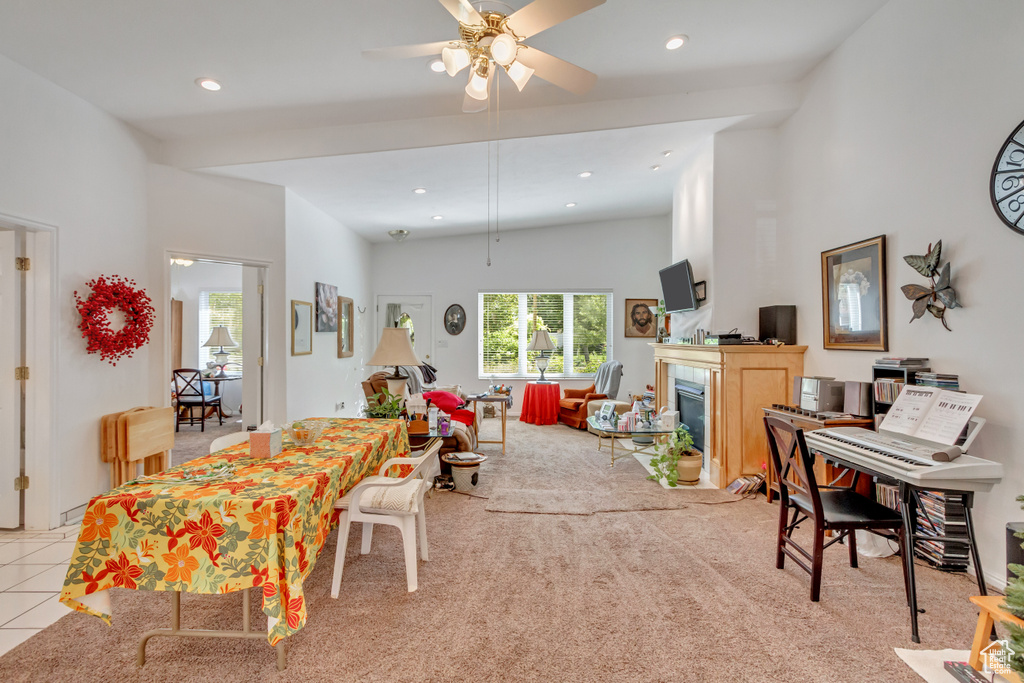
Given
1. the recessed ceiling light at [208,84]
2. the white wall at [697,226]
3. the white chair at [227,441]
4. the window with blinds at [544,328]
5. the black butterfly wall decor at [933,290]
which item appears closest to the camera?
the white chair at [227,441]

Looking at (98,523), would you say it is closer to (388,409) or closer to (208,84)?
(388,409)

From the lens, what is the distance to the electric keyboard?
84.9 inches

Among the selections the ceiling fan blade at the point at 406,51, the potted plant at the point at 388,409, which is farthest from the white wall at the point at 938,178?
the potted plant at the point at 388,409

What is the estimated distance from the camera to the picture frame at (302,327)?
17.2 feet

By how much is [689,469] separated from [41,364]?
15.8ft

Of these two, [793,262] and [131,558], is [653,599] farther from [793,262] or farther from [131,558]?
[793,262]

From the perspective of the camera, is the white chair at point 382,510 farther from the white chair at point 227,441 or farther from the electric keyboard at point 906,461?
the electric keyboard at point 906,461

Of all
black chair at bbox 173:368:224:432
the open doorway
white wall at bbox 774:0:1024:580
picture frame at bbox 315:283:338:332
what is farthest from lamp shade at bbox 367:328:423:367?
black chair at bbox 173:368:224:432

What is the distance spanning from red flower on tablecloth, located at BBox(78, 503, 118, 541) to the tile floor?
2.72ft

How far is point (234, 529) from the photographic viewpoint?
1735 millimetres

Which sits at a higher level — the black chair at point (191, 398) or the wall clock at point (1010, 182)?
the wall clock at point (1010, 182)

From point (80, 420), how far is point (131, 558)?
2538 mm

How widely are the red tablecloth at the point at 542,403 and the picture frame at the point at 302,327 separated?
10.1ft

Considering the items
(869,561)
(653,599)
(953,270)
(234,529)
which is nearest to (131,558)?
(234,529)
